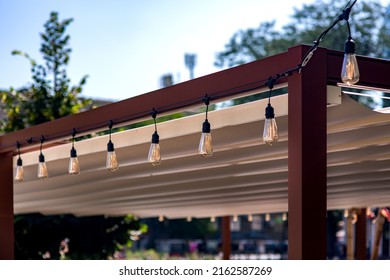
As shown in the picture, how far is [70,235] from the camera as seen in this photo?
1460 centimetres

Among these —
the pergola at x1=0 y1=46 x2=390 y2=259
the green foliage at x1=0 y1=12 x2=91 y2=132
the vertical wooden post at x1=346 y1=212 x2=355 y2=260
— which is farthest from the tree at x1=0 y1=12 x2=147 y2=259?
the vertical wooden post at x1=346 y1=212 x2=355 y2=260

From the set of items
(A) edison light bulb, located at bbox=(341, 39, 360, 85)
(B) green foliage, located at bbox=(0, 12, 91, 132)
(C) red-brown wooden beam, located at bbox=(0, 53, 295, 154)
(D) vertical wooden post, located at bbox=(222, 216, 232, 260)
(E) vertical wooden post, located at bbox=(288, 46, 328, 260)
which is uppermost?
(B) green foliage, located at bbox=(0, 12, 91, 132)

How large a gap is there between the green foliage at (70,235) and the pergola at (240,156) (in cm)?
84

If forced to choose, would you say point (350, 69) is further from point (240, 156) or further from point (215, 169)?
point (215, 169)

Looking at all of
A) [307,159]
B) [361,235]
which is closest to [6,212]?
Result: [307,159]

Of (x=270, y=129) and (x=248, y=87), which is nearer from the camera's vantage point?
(x=270, y=129)

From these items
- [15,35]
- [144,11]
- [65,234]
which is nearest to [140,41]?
[144,11]

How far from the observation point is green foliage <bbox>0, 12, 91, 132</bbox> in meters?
14.0

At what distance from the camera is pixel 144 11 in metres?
47.0

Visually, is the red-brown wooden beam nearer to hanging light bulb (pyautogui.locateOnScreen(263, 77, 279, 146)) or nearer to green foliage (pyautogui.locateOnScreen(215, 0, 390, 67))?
hanging light bulb (pyautogui.locateOnScreen(263, 77, 279, 146))

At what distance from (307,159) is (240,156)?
101 inches

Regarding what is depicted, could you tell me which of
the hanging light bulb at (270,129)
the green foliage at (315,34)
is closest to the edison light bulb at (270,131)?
the hanging light bulb at (270,129)

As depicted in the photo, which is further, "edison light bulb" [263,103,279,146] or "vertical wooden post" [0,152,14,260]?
"vertical wooden post" [0,152,14,260]

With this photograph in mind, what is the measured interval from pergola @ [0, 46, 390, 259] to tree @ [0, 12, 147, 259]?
1002mm
